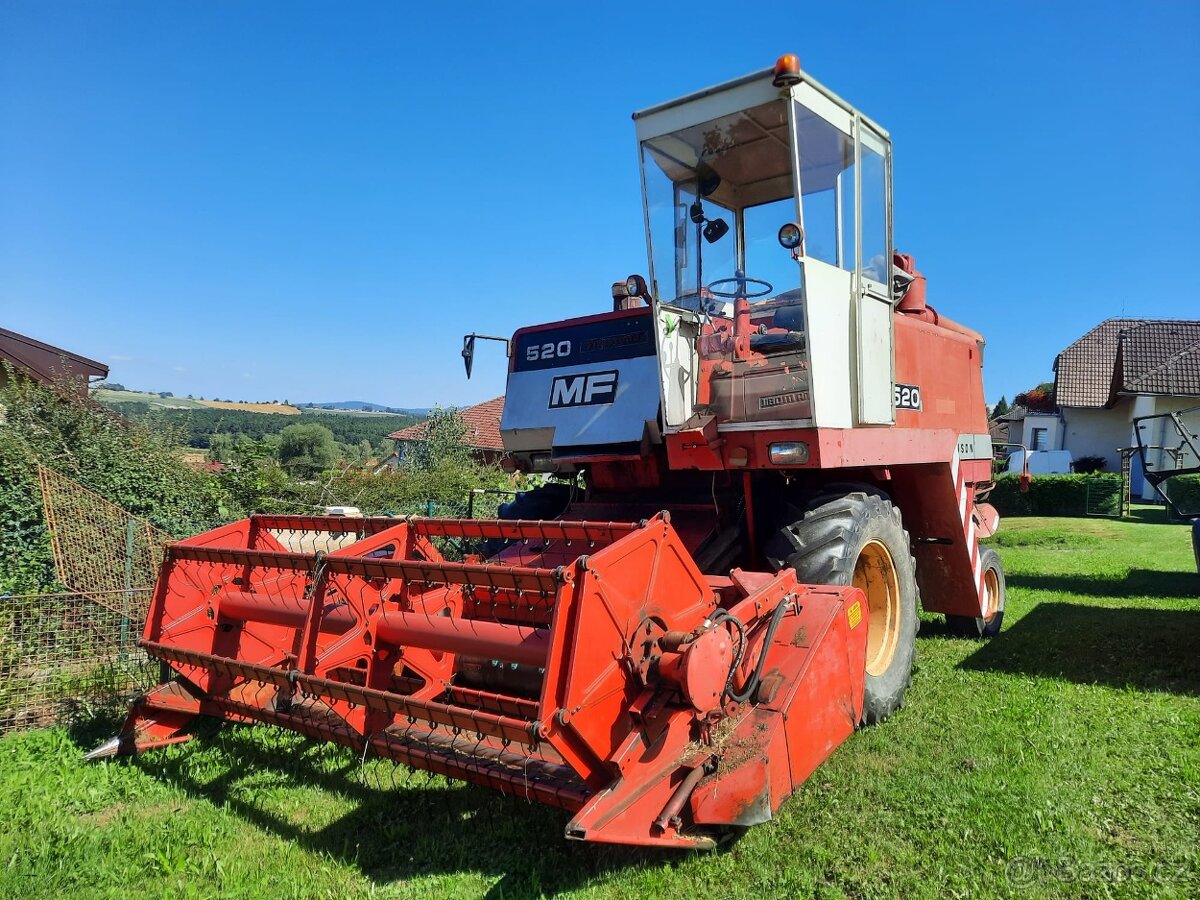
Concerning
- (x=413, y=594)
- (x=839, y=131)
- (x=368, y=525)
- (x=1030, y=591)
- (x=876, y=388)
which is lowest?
(x=1030, y=591)

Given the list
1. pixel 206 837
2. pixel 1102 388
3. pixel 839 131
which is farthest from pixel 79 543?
pixel 1102 388

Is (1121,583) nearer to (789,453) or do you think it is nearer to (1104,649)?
(1104,649)

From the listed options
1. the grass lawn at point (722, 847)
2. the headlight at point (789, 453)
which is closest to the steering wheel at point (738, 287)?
the headlight at point (789, 453)

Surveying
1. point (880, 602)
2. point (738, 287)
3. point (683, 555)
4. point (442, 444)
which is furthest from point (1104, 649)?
point (442, 444)

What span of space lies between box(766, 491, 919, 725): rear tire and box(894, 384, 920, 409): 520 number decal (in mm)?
732

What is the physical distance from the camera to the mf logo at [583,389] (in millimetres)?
5492

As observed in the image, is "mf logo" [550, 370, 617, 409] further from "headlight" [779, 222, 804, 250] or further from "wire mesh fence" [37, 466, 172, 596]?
"wire mesh fence" [37, 466, 172, 596]

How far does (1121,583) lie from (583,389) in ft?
28.9

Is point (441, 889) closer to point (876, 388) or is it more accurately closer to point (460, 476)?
point (876, 388)

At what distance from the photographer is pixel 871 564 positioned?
4793mm

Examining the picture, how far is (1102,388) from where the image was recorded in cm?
3300

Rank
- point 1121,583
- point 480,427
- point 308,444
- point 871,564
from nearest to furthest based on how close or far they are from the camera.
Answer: point 871,564 < point 1121,583 < point 480,427 < point 308,444

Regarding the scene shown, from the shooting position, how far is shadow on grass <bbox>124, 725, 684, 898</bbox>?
10.7 feet

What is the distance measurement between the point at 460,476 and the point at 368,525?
10127mm
